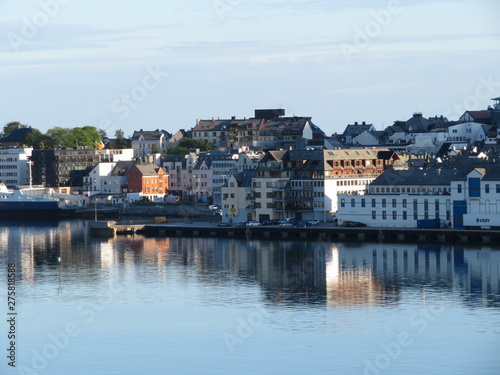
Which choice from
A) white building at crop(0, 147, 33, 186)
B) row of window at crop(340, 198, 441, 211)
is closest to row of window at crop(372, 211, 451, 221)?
row of window at crop(340, 198, 441, 211)

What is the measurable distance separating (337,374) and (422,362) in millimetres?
2980

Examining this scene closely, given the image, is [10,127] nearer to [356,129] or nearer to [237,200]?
[356,129]

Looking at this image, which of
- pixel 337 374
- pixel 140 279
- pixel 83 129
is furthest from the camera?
pixel 83 129

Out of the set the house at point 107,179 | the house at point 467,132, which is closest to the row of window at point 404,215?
the house at point 467,132

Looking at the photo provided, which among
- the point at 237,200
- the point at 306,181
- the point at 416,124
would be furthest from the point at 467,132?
the point at 237,200

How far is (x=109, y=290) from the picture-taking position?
51.9 m

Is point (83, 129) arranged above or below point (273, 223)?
above

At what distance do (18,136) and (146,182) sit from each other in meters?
42.1

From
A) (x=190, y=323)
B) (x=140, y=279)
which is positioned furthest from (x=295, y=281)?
(x=190, y=323)

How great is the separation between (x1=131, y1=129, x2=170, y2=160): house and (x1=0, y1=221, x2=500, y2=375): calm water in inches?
3106

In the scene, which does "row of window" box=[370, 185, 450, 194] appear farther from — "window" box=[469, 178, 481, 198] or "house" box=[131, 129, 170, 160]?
"house" box=[131, 129, 170, 160]

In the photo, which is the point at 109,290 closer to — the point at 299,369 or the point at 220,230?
the point at 299,369

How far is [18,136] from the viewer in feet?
503

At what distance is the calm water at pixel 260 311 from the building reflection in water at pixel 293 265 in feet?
0.32
